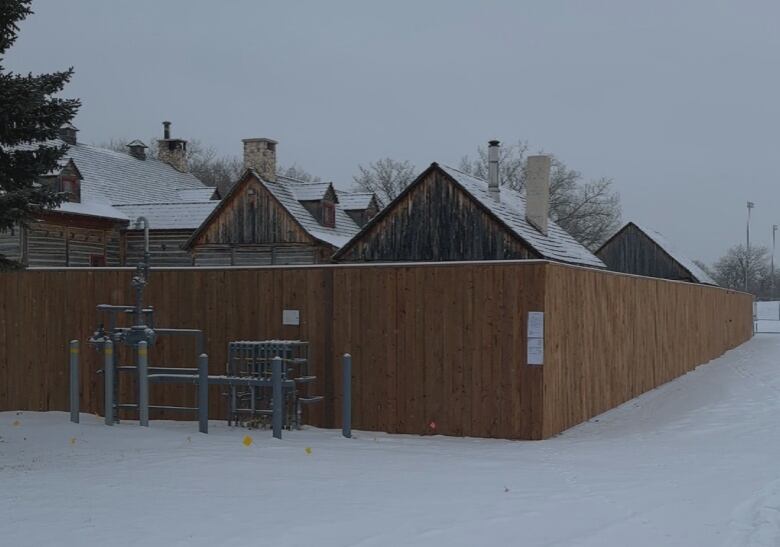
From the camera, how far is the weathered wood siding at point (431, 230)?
2202 centimetres

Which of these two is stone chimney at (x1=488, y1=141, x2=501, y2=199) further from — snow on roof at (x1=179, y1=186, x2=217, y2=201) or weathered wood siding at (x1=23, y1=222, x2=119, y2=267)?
snow on roof at (x1=179, y1=186, x2=217, y2=201)

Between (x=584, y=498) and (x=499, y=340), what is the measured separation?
3.90 metres

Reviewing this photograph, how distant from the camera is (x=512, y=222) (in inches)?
851

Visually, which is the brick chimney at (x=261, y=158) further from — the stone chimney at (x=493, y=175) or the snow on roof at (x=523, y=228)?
the stone chimney at (x=493, y=175)

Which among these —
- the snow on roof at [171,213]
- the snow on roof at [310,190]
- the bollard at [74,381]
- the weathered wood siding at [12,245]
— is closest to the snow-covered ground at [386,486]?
the bollard at [74,381]

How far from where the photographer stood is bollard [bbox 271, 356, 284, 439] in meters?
10.8

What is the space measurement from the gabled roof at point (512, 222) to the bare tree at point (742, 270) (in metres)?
79.1

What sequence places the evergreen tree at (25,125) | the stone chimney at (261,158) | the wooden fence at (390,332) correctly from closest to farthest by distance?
the evergreen tree at (25,125) → the wooden fence at (390,332) → the stone chimney at (261,158)

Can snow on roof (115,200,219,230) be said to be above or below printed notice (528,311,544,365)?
above

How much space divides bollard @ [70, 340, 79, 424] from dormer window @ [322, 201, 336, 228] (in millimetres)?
19871

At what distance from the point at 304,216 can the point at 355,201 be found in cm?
491

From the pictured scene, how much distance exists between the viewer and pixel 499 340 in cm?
1110

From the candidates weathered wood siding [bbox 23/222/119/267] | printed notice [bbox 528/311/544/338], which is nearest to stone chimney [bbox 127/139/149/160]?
weathered wood siding [bbox 23/222/119/267]

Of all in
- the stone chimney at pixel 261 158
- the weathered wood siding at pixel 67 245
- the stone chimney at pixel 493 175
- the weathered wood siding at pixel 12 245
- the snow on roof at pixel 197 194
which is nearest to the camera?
the stone chimney at pixel 493 175
